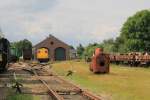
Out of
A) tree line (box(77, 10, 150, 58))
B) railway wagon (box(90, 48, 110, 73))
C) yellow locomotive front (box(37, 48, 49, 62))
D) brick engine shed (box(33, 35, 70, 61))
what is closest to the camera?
railway wagon (box(90, 48, 110, 73))

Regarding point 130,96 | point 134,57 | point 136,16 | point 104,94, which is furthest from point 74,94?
point 136,16

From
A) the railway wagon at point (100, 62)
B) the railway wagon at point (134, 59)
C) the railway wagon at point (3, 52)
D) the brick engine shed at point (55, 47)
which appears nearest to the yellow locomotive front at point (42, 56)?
the railway wagon at point (134, 59)

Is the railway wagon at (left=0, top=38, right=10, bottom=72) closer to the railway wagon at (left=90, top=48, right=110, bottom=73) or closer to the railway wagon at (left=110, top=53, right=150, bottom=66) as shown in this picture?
the railway wagon at (left=90, top=48, right=110, bottom=73)

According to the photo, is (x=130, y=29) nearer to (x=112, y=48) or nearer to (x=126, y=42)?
(x=126, y=42)

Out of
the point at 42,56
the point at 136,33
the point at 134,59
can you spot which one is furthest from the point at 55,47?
the point at 134,59

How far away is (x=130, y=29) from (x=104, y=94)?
106 meters

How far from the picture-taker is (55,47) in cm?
12825

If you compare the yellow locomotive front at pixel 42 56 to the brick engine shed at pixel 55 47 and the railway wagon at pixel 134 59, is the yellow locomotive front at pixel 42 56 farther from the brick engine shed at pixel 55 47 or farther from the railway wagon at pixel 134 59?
the brick engine shed at pixel 55 47

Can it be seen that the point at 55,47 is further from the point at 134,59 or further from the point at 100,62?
the point at 100,62

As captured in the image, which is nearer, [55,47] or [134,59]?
[134,59]

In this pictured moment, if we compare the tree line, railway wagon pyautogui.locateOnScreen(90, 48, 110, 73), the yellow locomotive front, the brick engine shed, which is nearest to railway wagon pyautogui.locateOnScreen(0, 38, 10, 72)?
railway wagon pyautogui.locateOnScreen(90, 48, 110, 73)

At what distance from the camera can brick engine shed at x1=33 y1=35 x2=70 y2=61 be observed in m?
126

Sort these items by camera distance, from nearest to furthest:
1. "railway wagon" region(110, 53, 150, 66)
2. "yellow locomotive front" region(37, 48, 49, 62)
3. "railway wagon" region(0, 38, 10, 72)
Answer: "railway wagon" region(0, 38, 10, 72) → "railway wagon" region(110, 53, 150, 66) → "yellow locomotive front" region(37, 48, 49, 62)

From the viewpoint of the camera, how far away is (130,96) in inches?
806
